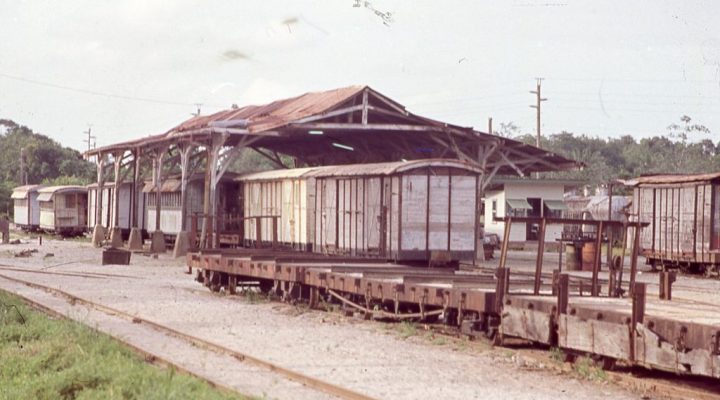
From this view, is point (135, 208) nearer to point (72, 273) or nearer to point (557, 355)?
point (72, 273)

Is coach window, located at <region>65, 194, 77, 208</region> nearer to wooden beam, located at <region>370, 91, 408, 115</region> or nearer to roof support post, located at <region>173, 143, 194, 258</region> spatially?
roof support post, located at <region>173, 143, 194, 258</region>

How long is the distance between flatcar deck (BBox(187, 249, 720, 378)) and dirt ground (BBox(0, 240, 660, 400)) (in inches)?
13.8

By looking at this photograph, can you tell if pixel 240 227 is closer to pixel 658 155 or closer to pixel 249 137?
Result: pixel 249 137

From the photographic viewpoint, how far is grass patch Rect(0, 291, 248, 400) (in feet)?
32.2

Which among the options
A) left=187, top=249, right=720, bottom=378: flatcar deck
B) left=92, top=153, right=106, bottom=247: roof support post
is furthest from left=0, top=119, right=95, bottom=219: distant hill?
left=187, top=249, right=720, bottom=378: flatcar deck

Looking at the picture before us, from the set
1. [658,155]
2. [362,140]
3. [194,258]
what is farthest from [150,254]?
[658,155]

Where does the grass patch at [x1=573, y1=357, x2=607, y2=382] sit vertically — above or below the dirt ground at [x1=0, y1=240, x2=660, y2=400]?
above

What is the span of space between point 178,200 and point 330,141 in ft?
21.6

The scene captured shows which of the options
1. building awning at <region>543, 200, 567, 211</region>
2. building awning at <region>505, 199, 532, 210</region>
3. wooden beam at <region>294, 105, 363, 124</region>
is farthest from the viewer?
building awning at <region>543, 200, 567, 211</region>

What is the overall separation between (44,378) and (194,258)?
12684 millimetres

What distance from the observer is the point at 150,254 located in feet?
129

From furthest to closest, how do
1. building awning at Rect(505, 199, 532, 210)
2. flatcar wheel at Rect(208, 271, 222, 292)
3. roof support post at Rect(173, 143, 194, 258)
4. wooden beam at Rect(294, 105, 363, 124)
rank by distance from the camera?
building awning at Rect(505, 199, 532, 210) < roof support post at Rect(173, 143, 194, 258) < wooden beam at Rect(294, 105, 363, 124) < flatcar wheel at Rect(208, 271, 222, 292)

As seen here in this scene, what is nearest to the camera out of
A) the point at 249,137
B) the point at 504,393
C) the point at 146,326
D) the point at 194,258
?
the point at 504,393

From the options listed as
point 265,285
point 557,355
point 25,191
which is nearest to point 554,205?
point 265,285
